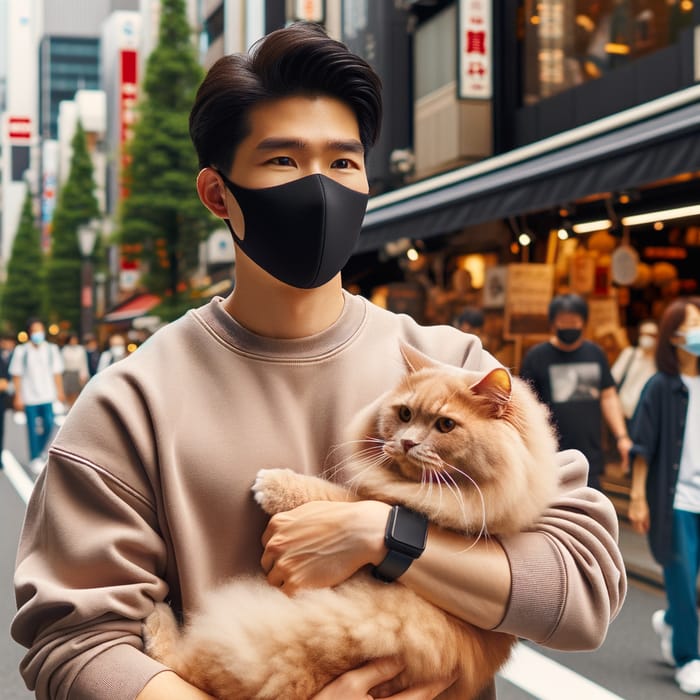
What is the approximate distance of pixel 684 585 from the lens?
17.0ft

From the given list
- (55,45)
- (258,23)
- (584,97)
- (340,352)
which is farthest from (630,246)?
Result: (55,45)

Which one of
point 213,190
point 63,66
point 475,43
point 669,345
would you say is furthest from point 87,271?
point 63,66

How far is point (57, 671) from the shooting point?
1.49m

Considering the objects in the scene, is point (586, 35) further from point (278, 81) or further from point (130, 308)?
point (130, 308)

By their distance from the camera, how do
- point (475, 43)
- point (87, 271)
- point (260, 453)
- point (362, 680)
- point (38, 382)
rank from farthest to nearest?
point (87, 271)
point (475, 43)
point (38, 382)
point (260, 453)
point (362, 680)

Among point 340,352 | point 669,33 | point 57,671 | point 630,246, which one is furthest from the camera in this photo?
point 630,246

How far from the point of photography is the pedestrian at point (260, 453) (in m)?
1.50

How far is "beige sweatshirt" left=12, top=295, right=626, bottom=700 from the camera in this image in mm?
1491

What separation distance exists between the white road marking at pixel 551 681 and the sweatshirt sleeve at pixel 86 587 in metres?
3.35

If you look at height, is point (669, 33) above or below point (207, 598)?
above

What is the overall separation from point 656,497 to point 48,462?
4448mm

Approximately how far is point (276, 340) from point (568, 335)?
206 inches

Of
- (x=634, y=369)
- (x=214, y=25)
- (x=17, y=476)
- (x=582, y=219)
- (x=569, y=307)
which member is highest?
(x=214, y=25)

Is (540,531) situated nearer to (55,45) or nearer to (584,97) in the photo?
(584,97)
